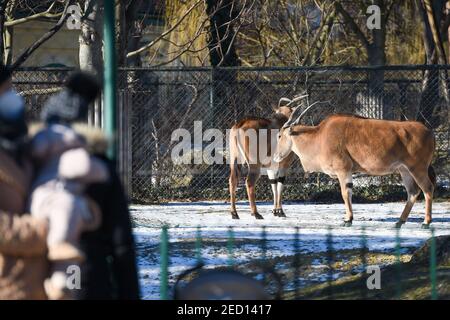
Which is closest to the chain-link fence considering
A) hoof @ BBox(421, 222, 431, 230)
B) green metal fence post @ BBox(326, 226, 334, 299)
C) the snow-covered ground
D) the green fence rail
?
the snow-covered ground

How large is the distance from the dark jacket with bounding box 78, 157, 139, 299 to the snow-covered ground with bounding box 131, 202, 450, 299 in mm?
4131

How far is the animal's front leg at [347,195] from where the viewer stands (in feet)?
43.6

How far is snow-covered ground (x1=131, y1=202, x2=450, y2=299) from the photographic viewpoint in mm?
10573

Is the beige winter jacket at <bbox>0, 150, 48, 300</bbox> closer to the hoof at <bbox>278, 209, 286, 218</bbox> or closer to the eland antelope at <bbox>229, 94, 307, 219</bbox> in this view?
the eland antelope at <bbox>229, 94, 307, 219</bbox>

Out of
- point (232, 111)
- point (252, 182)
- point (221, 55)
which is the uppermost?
point (221, 55)

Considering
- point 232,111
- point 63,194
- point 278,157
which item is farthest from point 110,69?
point 232,111

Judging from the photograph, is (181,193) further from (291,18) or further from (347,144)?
(291,18)

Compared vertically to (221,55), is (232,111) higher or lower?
lower

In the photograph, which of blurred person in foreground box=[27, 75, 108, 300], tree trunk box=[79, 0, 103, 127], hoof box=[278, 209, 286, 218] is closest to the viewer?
blurred person in foreground box=[27, 75, 108, 300]

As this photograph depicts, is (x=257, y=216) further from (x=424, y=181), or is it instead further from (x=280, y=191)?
(x=424, y=181)

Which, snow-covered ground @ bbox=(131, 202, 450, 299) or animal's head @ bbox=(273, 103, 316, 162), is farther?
animal's head @ bbox=(273, 103, 316, 162)

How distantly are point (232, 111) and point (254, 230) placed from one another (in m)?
4.76

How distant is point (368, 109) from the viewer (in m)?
17.1

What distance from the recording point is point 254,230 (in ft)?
41.3
